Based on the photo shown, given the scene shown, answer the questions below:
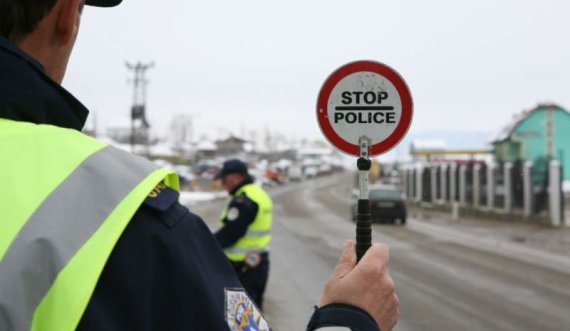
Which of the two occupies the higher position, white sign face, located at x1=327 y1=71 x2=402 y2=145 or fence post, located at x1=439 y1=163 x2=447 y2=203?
white sign face, located at x1=327 y1=71 x2=402 y2=145

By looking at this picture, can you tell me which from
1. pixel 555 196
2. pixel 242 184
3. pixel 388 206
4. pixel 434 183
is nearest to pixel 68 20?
pixel 242 184

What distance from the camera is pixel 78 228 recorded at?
1.14 metres

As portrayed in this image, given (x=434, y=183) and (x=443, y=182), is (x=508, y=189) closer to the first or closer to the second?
(x=443, y=182)

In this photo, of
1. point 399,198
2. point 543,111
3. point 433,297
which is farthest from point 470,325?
point 543,111

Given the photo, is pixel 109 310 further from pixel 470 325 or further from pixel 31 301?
pixel 470 325

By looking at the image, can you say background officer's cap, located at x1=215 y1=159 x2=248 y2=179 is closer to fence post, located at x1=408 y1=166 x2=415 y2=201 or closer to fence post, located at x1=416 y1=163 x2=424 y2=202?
fence post, located at x1=416 y1=163 x2=424 y2=202

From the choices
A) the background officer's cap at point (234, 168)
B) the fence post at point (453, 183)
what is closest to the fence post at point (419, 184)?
the fence post at point (453, 183)

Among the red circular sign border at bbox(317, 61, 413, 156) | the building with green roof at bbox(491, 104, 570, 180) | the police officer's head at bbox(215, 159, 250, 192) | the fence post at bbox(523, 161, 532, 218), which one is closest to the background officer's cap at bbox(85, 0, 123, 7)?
the red circular sign border at bbox(317, 61, 413, 156)

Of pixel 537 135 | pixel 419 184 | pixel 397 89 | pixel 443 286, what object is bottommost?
pixel 419 184

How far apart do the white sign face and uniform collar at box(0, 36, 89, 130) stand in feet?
4.78

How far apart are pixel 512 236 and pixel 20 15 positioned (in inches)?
867

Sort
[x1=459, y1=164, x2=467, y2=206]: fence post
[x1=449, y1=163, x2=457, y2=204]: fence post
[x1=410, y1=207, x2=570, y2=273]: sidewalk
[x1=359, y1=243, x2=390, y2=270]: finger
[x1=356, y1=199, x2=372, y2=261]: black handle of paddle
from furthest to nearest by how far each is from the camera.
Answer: [x1=449, y1=163, x2=457, y2=204]: fence post → [x1=459, y1=164, x2=467, y2=206]: fence post → [x1=410, y1=207, x2=570, y2=273]: sidewalk → [x1=356, y1=199, x2=372, y2=261]: black handle of paddle → [x1=359, y1=243, x2=390, y2=270]: finger

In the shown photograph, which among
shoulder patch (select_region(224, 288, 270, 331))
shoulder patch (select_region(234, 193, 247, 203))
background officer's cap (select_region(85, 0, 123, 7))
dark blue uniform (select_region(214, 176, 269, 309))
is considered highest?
background officer's cap (select_region(85, 0, 123, 7))

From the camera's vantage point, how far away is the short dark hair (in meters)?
1.31
